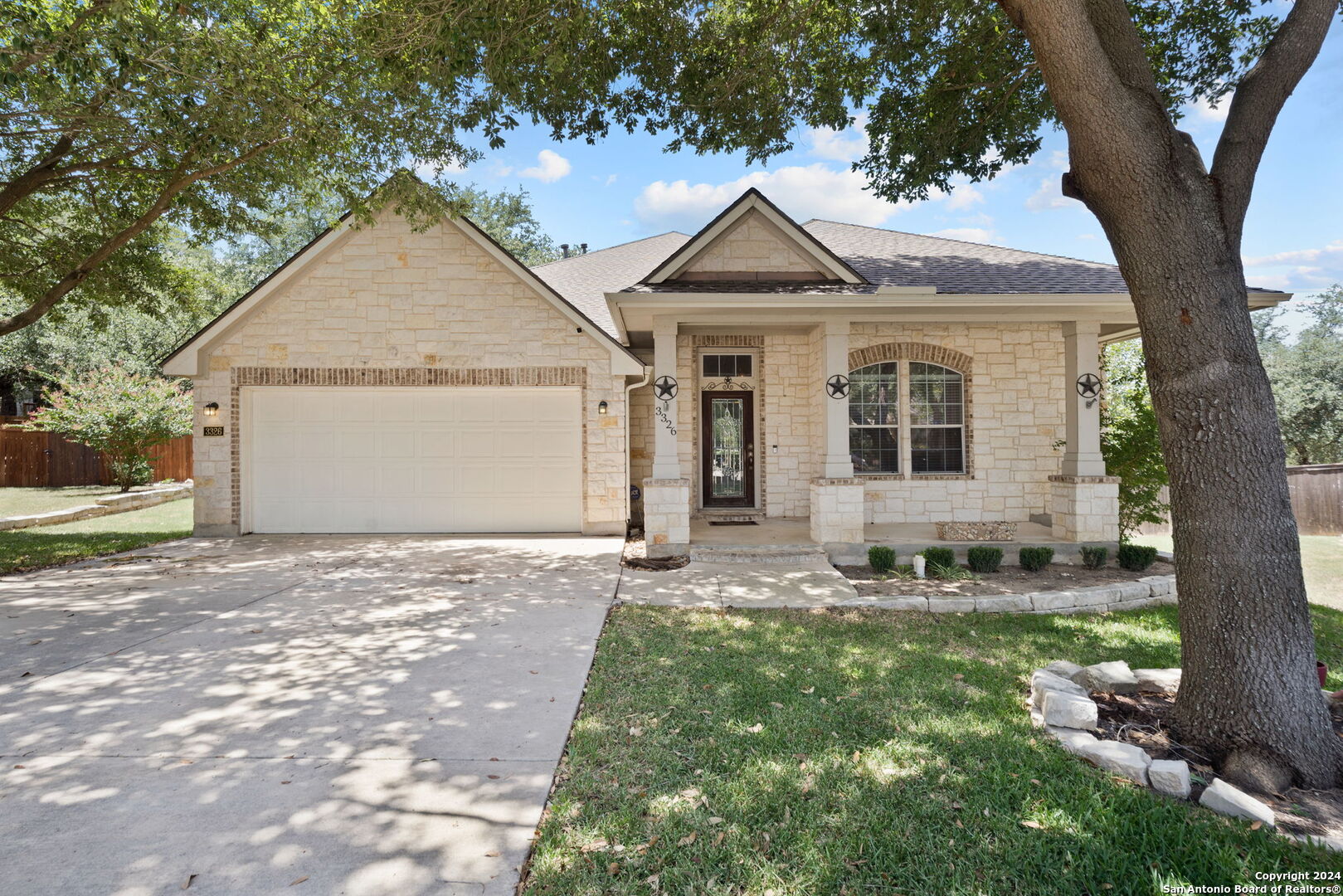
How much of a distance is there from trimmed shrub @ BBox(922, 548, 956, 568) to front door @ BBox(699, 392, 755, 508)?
141 inches

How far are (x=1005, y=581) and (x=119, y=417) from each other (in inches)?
760

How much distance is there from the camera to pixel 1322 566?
10.1 m

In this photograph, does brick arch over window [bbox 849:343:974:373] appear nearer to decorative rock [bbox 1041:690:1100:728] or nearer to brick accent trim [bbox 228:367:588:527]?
brick accent trim [bbox 228:367:588:527]

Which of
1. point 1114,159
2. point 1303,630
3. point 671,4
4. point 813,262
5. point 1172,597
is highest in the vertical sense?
point 671,4

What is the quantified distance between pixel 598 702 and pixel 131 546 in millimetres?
9134

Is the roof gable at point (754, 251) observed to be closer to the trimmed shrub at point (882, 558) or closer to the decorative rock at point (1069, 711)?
the trimmed shrub at point (882, 558)

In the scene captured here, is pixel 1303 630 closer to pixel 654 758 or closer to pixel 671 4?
pixel 654 758

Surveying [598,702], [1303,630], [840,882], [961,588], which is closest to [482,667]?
[598,702]

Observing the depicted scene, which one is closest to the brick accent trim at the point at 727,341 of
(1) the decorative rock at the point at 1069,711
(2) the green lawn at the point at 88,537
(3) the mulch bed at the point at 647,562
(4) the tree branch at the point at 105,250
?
(3) the mulch bed at the point at 647,562

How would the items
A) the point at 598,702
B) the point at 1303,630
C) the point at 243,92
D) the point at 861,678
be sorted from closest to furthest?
the point at 1303,630 → the point at 598,702 → the point at 861,678 → the point at 243,92

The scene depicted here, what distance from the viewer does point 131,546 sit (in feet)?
30.7

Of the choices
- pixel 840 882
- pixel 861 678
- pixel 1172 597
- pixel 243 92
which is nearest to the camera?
pixel 840 882

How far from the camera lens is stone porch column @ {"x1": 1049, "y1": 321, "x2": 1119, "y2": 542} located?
848cm

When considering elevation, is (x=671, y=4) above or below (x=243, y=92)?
A: above
